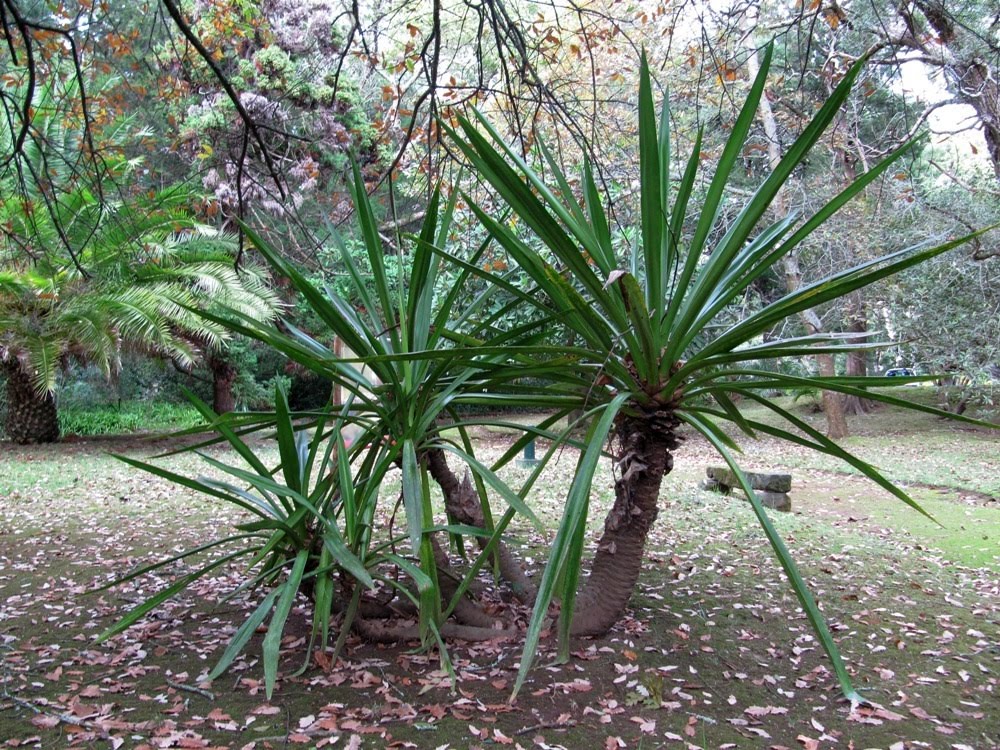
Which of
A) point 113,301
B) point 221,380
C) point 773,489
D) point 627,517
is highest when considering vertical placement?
point 113,301

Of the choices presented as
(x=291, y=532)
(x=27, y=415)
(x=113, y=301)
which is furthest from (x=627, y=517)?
(x=27, y=415)

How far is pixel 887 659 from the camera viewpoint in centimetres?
271

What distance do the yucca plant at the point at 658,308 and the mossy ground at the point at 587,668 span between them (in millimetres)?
337

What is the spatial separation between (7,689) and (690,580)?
8.93ft

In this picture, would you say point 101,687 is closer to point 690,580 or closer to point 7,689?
point 7,689

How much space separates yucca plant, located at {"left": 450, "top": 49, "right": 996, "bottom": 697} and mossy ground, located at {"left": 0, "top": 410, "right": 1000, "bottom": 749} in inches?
13.3

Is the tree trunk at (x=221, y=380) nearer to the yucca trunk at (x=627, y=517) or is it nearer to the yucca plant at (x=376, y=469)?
the yucca plant at (x=376, y=469)

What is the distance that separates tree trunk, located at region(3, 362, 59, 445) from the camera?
396 inches

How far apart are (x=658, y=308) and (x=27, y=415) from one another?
10532mm

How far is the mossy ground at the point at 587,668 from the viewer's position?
2.12m

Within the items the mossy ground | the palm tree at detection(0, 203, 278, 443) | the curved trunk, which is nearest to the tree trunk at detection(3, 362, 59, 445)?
the palm tree at detection(0, 203, 278, 443)

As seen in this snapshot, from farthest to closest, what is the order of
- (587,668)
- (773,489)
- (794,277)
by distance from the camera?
(794,277)
(773,489)
(587,668)

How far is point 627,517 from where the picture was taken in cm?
255

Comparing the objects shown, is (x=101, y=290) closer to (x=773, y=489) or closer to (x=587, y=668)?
(x=773, y=489)
